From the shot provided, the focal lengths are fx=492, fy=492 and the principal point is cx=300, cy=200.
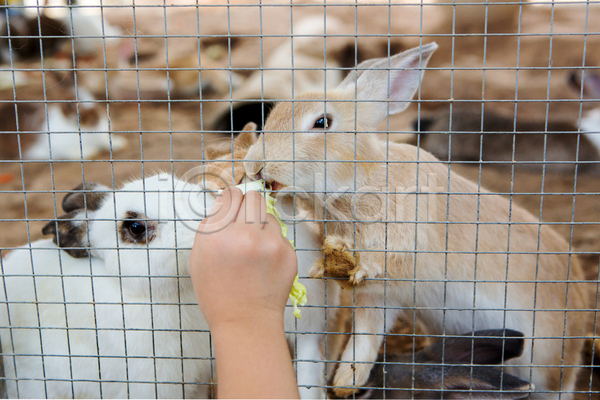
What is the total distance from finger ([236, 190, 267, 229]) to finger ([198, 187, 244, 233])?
16 millimetres

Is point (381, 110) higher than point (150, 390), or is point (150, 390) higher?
point (381, 110)

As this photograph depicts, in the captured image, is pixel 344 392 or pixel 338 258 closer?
pixel 338 258

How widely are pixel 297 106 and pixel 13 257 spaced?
1.49m

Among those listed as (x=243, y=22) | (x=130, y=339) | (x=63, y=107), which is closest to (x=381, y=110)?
(x=130, y=339)

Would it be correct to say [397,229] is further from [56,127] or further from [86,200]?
[56,127]

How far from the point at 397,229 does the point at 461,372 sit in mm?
641

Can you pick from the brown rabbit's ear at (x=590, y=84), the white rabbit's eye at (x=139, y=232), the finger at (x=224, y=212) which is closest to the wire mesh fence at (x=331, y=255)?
the white rabbit's eye at (x=139, y=232)

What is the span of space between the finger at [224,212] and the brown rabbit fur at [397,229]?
0.41 meters

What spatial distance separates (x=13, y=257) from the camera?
89.4 inches

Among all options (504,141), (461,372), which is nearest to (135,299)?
(461,372)

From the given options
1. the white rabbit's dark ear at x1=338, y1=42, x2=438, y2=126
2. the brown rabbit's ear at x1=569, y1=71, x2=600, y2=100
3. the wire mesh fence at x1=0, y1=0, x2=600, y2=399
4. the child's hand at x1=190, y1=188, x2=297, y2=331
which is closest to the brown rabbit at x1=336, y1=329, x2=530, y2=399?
the wire mesh fence at x1=0, y1=0, x2=600, y2=399

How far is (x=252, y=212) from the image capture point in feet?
4.11

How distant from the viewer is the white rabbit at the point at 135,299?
1.87m

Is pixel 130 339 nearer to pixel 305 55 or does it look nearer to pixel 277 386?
pixel 277 386
